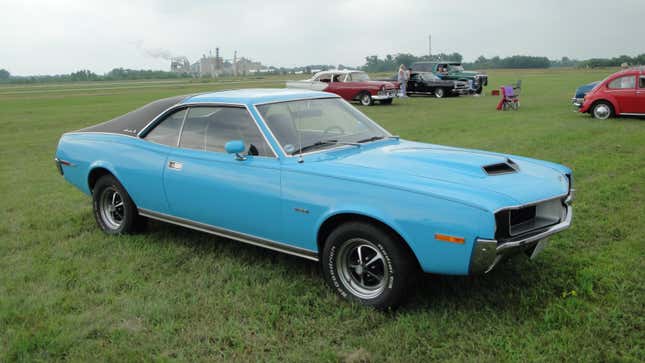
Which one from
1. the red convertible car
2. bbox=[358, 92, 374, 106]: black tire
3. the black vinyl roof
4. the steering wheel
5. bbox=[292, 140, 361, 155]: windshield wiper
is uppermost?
the red convertible car

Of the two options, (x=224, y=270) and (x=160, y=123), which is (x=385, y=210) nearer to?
(x=224, y=270)

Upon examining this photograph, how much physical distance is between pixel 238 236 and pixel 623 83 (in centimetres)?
1440

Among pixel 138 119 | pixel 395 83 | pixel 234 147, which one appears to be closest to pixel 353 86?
pixel 395 83

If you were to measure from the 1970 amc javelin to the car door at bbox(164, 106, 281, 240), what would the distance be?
0.01m

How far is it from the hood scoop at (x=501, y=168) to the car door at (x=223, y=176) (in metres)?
1.50

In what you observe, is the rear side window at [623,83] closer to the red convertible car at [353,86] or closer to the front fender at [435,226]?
the red convertible car at [353,86]

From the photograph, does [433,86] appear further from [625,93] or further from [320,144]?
[320,144]

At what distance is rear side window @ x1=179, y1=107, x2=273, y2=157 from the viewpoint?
424 centimetres

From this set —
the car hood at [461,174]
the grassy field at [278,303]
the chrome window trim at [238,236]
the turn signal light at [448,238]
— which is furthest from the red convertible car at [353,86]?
the turn signal light at [448,238]

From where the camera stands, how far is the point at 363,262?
366 cm

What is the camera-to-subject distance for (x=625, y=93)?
48.6 ft

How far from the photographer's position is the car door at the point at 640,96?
14570 millimetres

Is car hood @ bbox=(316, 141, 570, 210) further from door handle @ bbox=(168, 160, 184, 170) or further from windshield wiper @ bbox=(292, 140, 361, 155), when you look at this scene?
door handle @ bbox=(168, 160, 184, 170)

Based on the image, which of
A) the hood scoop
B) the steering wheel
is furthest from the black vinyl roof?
the hood scoop
